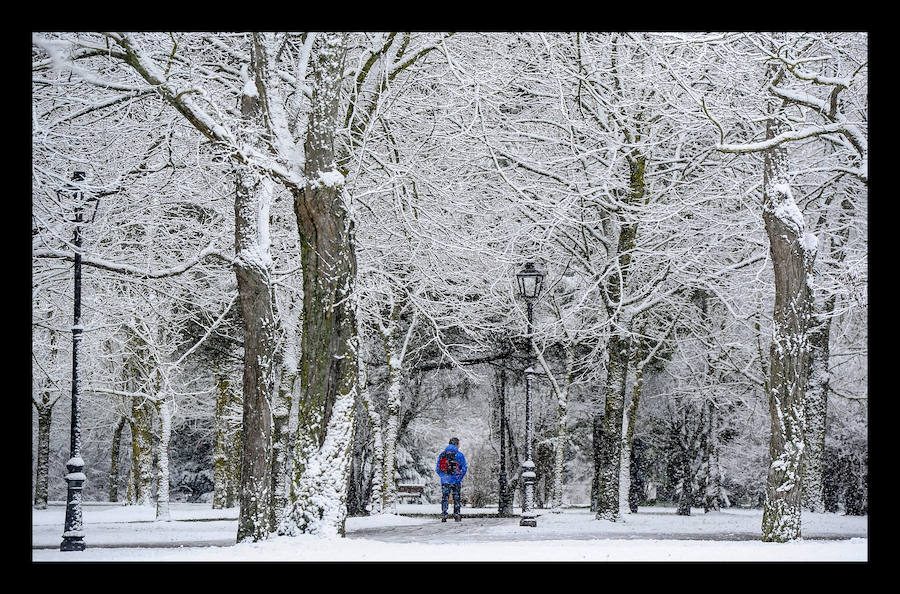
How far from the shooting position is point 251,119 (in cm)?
1346

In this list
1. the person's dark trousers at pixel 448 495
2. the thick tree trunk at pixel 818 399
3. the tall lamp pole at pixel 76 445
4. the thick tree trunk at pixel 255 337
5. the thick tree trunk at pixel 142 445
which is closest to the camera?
the thick tree trunk at pixel 255 337

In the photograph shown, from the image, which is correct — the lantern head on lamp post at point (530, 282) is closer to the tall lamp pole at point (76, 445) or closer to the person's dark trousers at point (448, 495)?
the person's dark trousers at point (448, 495)

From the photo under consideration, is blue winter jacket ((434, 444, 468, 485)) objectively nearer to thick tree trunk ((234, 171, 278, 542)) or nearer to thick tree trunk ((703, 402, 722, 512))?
thick tree trunk ((234, 171, 278, 542))

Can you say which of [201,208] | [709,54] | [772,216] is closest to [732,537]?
[772,216]

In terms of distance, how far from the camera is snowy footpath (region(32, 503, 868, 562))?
9.74 m

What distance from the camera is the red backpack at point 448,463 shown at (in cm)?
2145

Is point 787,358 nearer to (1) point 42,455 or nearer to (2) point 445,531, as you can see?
(2) point 445,531

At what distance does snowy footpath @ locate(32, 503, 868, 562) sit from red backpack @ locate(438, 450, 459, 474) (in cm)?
118

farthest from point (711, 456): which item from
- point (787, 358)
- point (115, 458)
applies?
point (115, 458)

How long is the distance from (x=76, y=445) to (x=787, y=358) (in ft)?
33.7

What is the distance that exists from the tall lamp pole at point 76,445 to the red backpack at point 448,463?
8831mm

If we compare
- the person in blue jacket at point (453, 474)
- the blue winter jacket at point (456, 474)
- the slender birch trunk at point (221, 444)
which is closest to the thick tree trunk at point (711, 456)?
the person in blue jacket at point (453, 474)
